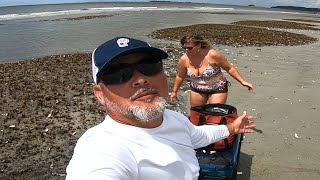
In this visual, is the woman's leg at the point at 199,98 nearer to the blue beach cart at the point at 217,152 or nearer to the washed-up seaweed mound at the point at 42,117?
the blue beach cart at the point at 217,152

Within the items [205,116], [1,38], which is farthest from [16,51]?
[205,116]

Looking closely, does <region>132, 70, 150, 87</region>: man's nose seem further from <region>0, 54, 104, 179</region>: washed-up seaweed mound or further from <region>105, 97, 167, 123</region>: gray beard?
<region>0, 54, 104, 179</region>: washed-up seaweed mound

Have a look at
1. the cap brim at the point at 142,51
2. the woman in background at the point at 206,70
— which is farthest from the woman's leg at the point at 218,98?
the cap brim at the point at 142,51

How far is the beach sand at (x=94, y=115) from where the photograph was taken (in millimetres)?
6352

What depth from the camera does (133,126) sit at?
239 cm

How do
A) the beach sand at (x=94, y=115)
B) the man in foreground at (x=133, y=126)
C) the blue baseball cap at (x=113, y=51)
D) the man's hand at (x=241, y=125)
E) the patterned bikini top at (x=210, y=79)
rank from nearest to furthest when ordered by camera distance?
the man in foreground at (x=133, y=126) < the blue baseball cap at (x=113, y=51) < the man's hand at (x=241, y=125) < the beach sand at (x=94, y=115) < the patterned bikini top at (x=210, y=79)

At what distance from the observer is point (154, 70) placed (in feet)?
8.46

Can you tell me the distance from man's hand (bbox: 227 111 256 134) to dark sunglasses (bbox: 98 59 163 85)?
4.68 feet

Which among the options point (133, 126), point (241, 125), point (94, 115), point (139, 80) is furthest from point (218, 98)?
point (133, 126)

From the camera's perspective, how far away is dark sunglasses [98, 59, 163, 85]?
8.00ft

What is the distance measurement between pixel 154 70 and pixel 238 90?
862 centimetres

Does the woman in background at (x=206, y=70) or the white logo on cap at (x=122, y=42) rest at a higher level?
the white logo on cap at (x=122, y=42)

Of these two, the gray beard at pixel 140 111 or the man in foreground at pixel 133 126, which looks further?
the gray beard at pixel 140 111

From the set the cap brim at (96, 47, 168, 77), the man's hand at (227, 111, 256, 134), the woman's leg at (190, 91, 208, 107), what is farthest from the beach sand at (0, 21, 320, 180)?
the cap brim at (96, 47, 168, 77)
